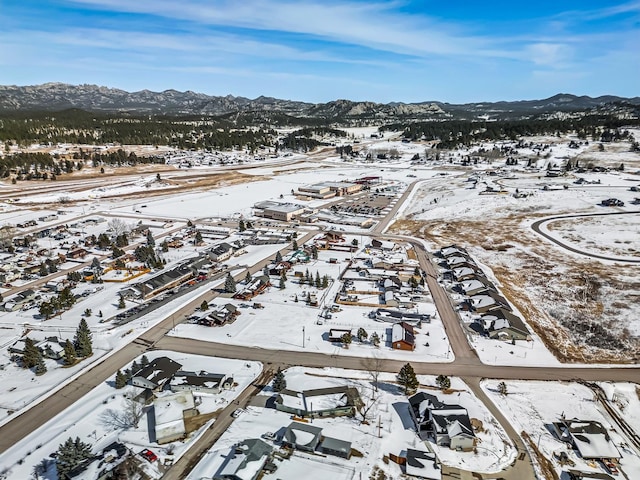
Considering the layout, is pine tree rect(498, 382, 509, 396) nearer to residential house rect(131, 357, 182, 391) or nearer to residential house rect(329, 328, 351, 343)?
residential house rect(329, 328, 351, 343)

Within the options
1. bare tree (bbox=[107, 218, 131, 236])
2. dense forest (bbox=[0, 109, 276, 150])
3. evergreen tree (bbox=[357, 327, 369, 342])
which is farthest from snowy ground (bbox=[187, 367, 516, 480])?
dense forest (bbox=[0, 109, 276, 150])

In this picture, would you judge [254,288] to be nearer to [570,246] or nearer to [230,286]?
[230,286]

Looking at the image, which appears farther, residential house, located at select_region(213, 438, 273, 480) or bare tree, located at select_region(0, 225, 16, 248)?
bare tree, located at select_region(0, 225, 16, 248)

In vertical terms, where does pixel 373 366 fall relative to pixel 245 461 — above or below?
below

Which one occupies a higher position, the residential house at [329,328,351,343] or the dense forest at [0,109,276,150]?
the dense forest at [0,109,276,150]

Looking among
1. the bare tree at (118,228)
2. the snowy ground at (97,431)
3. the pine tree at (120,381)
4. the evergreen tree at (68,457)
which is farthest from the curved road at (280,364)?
the bare tree at (118,228)

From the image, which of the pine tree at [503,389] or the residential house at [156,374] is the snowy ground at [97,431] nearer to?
the residential house at [156,374]

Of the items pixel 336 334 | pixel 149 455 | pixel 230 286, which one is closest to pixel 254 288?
pixel 230 286

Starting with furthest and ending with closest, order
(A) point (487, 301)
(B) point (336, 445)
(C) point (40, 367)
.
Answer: (A) point (487, 301), (C) point (40, 367), (B) point (336, 445)
